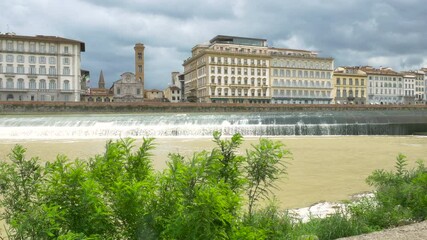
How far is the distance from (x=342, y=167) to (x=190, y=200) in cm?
1193

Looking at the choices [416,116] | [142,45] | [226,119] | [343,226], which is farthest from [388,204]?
[142,45]

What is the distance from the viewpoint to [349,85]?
10025cm

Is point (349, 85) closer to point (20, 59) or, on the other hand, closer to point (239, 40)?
point (239, 40)

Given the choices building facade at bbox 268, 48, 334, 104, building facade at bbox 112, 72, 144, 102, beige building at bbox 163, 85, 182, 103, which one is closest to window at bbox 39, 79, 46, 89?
building facade at bbox 112, 72, 144, 102

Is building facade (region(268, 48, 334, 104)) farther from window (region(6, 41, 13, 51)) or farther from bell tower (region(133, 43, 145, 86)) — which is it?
window (region(6, 41, 13, 51))

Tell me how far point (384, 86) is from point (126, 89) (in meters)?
70.6

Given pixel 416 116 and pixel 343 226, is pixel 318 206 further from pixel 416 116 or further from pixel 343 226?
pixel 416 116

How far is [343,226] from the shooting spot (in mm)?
4715

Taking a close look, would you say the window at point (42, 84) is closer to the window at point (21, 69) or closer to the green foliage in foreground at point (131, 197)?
the window at point (21, 69)

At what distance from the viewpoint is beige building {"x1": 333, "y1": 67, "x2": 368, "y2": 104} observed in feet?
324

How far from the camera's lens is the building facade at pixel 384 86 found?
341 ft

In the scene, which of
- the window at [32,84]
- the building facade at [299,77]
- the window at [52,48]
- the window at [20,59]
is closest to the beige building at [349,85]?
the building facade at [299,77]

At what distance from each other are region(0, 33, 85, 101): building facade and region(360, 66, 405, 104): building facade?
244 ft

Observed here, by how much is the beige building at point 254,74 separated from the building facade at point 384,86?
14.9 metres
